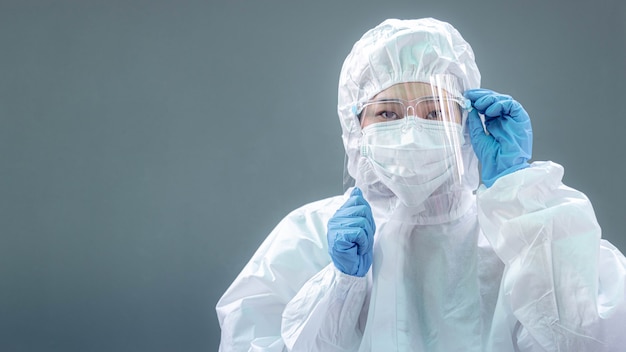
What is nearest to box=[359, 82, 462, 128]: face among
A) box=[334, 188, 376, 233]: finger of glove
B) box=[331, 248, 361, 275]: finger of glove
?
box=[334, 188, 376, 233]: finger of glove

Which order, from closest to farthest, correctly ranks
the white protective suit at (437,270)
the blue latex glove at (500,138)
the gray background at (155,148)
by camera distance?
the white protective suit at (437,270)
the blue latex glove at (500,138)
the gray background at (155,148)

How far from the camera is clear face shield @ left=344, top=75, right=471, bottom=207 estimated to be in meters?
1.40

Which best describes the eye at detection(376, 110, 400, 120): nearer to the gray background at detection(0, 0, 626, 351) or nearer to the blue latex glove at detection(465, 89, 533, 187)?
the blue latex glove at detection(465, 89, 533, 187)

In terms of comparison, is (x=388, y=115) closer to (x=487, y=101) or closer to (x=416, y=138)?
(x=416, y=138)

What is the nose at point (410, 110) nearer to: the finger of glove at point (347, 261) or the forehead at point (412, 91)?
the forehead at point (412, 91)

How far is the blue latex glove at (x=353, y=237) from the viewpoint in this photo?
4.42 feet

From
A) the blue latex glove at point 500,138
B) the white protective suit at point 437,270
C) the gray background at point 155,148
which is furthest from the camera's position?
the gray background at point 155,148

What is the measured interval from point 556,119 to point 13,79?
1.69 meters

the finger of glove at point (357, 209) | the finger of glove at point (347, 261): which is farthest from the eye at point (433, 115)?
the finger of glove at point (347, 261)

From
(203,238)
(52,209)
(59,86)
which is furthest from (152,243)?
(59,86)

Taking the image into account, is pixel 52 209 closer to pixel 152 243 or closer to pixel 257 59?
pixel 152 243

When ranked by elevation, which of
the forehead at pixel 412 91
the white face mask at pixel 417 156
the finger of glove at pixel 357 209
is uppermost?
the forehead at pixel 412 91

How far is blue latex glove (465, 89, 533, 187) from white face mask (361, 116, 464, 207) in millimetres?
51

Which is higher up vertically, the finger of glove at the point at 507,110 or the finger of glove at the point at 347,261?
the finger of glove at the point at 507,110
